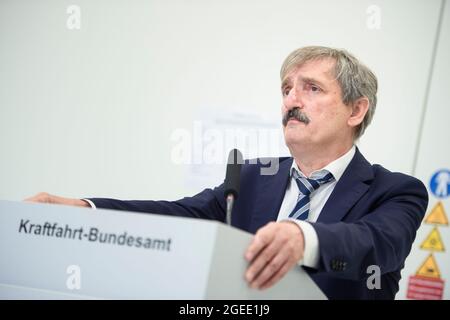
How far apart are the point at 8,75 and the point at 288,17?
5.57 feet

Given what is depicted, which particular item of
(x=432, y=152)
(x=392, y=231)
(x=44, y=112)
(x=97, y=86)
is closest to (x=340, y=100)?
(x=392, y=231)

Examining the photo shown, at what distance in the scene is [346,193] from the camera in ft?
5.98

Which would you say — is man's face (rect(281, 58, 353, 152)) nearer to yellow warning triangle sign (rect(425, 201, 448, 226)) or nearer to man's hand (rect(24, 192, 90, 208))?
man's hand (rect(24, 192, 90, 208))

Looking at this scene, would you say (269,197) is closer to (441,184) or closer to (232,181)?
(232,181)

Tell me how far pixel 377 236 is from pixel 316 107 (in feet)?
2.31

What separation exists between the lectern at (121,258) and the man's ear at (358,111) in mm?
985

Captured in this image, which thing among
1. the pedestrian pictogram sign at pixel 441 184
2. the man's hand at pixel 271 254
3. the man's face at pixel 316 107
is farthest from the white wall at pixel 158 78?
the man's hand at pixel 271 254

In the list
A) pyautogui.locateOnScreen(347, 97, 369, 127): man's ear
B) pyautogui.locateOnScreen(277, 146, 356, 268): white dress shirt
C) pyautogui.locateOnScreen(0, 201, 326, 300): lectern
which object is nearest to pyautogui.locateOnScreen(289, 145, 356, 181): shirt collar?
pyautogui.locateOnScreen(277, 146, 356, 268): white dress shirt

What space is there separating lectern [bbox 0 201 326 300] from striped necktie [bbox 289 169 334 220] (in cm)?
62

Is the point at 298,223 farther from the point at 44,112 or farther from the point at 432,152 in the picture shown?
the point at 44,112

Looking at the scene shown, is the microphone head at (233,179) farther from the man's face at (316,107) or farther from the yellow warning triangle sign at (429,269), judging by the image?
the yellow warning triangle sign at (429,269)

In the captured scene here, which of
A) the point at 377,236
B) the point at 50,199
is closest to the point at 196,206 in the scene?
the point at 50,199
